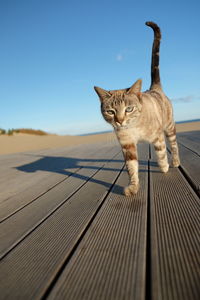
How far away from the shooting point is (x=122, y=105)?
1980mm

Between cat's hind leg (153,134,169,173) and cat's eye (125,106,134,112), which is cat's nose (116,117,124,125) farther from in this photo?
cat's hind leg (153,134,169,173)

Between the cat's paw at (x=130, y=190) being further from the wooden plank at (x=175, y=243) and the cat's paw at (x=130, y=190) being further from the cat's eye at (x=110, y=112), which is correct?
the cat's eye at (x=110, y=112)

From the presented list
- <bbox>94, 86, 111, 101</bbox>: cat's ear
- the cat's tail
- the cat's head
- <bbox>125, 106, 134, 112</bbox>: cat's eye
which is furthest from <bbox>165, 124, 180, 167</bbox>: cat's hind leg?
<bbox>94, 86, 111, 101</bbox>: cat's ear

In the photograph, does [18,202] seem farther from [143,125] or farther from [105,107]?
[143,125]

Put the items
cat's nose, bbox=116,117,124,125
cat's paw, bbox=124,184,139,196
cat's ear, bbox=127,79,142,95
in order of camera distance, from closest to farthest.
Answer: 1. cat's paw, bbox=124,184,139,196
2. cat's nose, bbox=116,117,124,125
3. cat's ear, bbox=127,79,142,95

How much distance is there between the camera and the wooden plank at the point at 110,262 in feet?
2.36

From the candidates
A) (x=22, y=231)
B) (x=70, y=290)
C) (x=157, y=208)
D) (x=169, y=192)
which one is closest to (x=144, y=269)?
(x=70, y=290)

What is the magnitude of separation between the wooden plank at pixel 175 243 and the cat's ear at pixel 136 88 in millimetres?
1010

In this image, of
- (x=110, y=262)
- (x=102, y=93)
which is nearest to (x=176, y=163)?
(x=102, y=93)

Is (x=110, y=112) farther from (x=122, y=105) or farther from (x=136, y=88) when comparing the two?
(x=136, y=88)

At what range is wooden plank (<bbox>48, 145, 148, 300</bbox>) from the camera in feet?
2.36

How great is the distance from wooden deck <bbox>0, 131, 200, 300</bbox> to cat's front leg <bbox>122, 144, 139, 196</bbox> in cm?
8

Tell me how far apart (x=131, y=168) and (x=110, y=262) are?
47.0 inches

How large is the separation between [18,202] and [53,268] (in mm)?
1259
